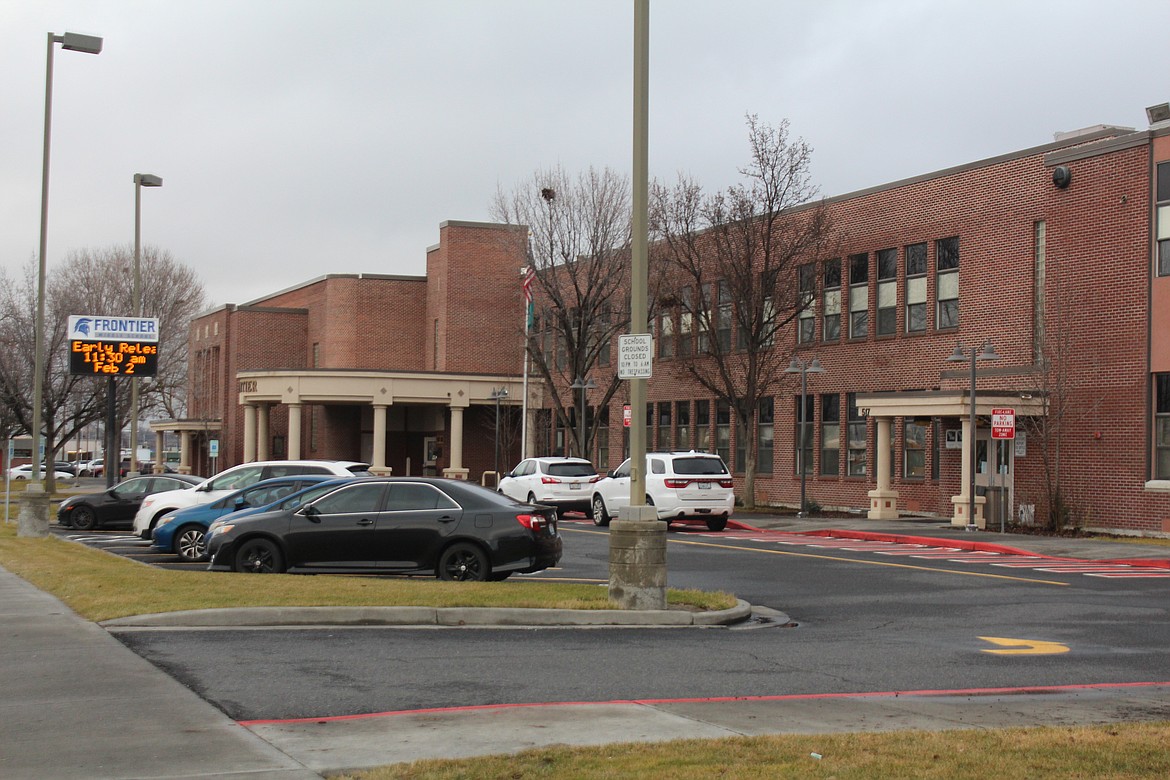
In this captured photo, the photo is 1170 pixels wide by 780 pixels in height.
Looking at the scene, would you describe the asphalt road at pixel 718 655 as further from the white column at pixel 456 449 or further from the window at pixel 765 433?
the white column at pixel 456 449

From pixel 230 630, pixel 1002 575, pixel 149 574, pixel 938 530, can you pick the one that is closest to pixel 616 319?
pixel 938 530

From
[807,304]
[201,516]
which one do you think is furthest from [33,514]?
[807,304]

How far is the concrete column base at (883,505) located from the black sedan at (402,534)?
18094 mm

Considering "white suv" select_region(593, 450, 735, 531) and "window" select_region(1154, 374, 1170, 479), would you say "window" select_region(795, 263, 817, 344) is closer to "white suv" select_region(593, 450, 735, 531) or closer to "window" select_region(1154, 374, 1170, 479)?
"white suv" select_region(593, 450, 735, 531)

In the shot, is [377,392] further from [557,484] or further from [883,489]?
[883,489]

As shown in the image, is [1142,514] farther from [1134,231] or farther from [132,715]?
[132,715]

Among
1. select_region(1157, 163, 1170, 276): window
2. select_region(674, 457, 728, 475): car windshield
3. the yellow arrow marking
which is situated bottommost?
the yellow arrow marking

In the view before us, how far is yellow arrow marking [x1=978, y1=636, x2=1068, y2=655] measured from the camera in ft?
39.9

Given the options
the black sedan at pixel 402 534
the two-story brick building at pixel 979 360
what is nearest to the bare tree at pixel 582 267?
the two-story brick building at pixel 979 360

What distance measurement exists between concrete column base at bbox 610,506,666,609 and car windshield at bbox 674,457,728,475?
608 inches

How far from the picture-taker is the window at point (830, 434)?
126ft

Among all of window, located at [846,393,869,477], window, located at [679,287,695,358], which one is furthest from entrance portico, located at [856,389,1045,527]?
window, located at [679,287,695,358]

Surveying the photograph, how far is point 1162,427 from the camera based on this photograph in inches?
1115

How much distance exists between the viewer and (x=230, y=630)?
12.8m
